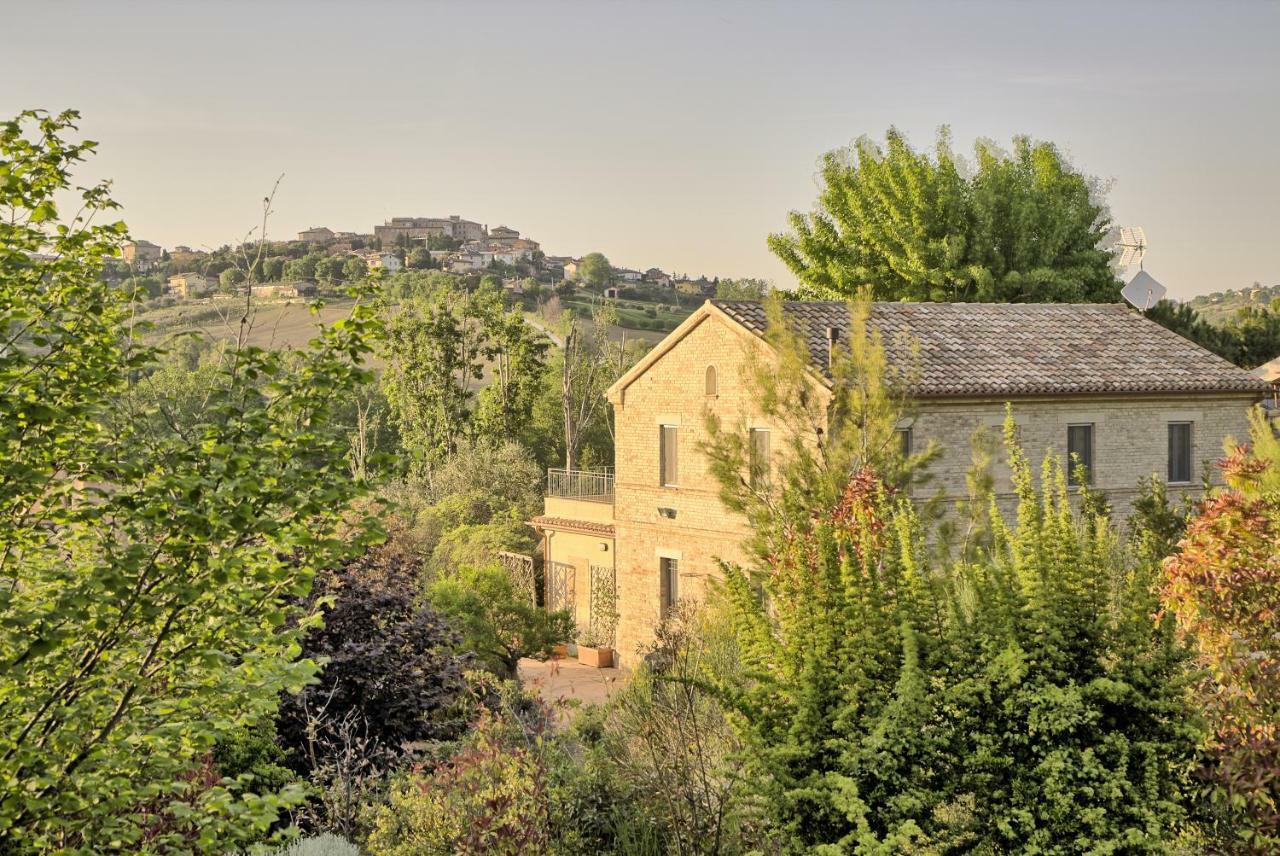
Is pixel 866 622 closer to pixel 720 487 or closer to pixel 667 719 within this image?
pixel 667 719

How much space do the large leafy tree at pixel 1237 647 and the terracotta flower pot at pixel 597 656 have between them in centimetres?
2153

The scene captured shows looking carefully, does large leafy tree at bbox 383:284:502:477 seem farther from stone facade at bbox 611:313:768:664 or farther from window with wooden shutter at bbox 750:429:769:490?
window with wooden shutter at bbox 750:429:769:490

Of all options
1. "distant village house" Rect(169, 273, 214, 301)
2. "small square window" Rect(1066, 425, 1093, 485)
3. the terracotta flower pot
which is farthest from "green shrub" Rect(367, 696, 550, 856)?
the terracotta flower pot

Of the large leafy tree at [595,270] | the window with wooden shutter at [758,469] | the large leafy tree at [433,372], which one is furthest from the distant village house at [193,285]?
the large leafy tree at [595,270]

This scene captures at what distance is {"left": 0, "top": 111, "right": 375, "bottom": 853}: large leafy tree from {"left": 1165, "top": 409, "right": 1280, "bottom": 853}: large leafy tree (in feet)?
20.2

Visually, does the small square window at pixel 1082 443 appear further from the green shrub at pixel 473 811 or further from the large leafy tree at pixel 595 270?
the large leafy tree at pixel 595 270

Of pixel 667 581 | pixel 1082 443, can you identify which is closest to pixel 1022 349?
pixel 1082 443

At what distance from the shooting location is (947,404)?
2522 cm

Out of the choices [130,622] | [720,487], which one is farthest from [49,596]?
[720,487]

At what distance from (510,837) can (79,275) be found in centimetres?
531

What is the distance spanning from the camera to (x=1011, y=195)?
45.6 meters

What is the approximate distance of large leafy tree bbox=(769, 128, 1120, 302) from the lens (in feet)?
144

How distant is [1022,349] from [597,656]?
40.0 feet

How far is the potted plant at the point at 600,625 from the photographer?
30406 mm
